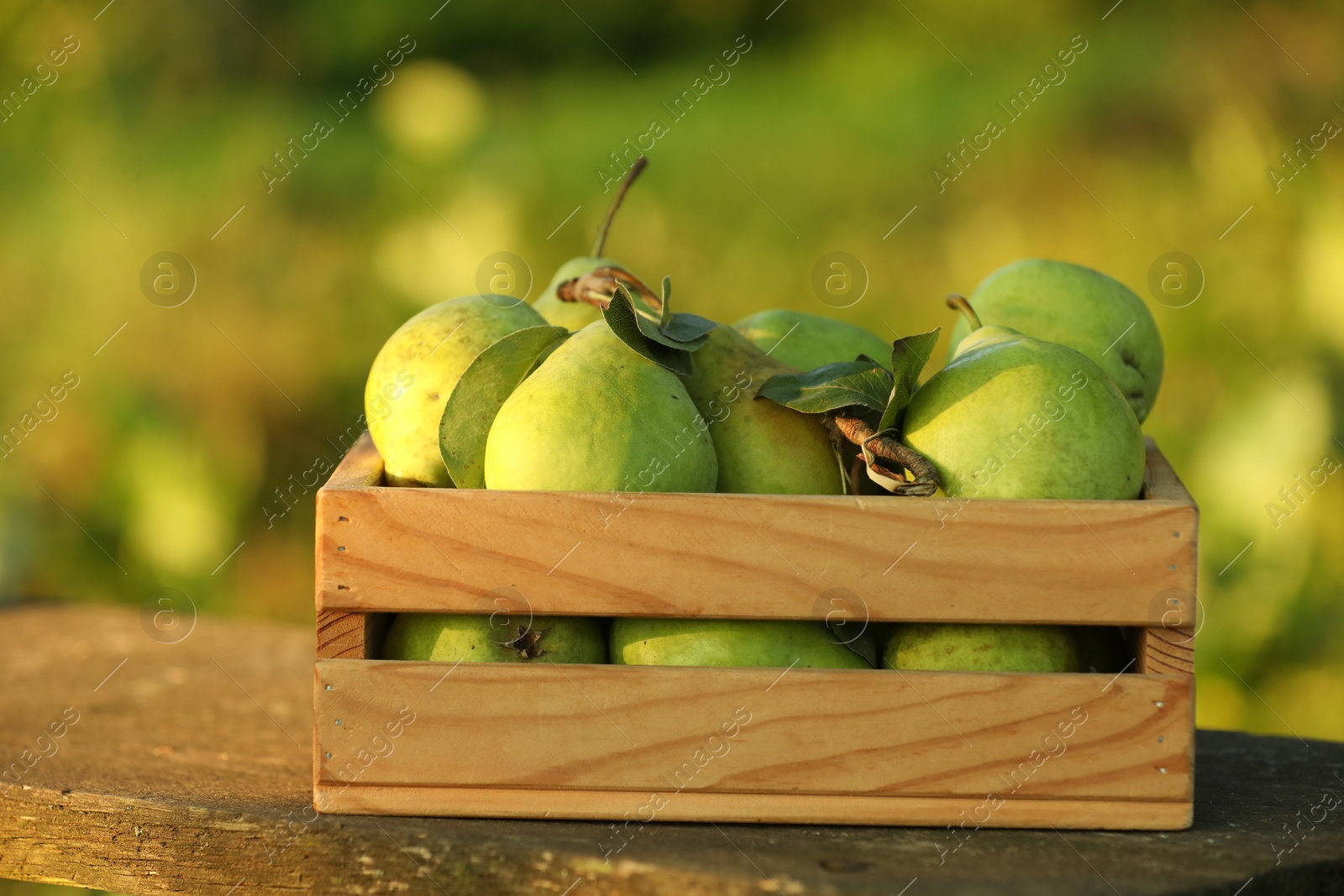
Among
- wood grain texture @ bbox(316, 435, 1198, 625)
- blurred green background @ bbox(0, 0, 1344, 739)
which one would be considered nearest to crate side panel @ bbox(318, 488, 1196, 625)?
wood grain texture @ bbox(316, 435, 1198, 625)

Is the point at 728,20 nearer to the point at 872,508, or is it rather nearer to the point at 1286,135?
the point at 1286,135

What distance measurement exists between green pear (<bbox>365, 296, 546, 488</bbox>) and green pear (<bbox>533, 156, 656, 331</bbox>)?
10 centimetres

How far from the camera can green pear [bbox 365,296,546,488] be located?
1.18 meters

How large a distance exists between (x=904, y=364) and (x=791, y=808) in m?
0.43

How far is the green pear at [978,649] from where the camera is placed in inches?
42.3

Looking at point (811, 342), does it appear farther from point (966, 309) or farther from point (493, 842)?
point (493, 842)

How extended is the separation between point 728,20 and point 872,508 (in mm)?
3178

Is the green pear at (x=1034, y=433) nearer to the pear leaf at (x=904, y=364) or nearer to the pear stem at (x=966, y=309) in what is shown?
the pear leaf at (x=904, y=364)

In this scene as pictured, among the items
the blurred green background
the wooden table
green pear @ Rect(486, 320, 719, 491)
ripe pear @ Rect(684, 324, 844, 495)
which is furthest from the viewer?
the blurred green background

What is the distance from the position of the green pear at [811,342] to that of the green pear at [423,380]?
28 cm

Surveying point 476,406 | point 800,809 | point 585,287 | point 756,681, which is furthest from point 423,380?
point 800,809

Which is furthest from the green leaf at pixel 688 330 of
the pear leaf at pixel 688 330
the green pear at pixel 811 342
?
the green pear at pixel 811 342

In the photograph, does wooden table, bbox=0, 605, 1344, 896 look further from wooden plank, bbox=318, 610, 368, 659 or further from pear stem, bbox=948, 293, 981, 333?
pear stem, bbox=948, 293, 981, 333

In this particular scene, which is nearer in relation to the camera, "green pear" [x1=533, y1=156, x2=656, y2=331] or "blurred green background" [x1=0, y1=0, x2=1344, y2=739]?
"green pear" [x1=533, y1=156, x2=656, y2=331]
